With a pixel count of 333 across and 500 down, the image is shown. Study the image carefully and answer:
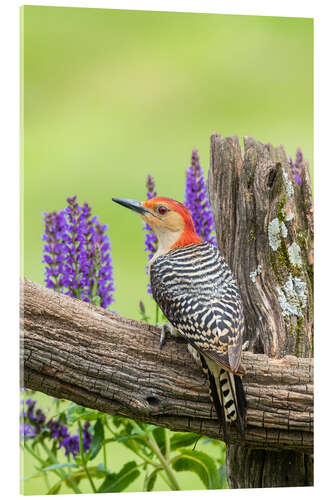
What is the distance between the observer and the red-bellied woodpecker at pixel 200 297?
4316 mm

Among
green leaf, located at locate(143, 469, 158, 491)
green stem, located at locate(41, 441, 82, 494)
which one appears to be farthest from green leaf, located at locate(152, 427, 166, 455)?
green stem, located at locate(41, 441, 82, 494)

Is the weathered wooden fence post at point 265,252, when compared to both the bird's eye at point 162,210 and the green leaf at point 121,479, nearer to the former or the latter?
the bird's eye at point 162,210

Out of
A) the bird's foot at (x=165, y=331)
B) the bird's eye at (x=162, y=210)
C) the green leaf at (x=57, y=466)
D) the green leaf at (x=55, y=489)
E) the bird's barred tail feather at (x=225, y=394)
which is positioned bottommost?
the green leaf at (x=55, y=489)

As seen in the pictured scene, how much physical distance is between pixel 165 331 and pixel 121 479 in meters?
0.87

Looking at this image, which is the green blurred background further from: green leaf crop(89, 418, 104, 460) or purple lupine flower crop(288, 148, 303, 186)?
green leaf crop(89, 418, 104, 460)

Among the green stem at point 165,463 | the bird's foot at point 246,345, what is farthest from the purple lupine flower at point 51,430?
the bird's foot at point 246,345

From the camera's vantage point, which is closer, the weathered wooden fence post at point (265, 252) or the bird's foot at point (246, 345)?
the bird's foot at point (246, 345)

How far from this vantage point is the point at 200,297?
4.46m

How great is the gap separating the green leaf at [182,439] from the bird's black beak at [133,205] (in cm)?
131

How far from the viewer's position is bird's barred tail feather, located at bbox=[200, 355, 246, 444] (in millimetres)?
4441

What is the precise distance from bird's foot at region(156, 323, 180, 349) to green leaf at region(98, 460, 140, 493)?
72 centimetres

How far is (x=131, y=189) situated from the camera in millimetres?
4859

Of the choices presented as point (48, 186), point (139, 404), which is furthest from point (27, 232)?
point (139, 404)

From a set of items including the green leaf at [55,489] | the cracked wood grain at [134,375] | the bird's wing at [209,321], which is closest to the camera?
the bird's wing at [209,321]
